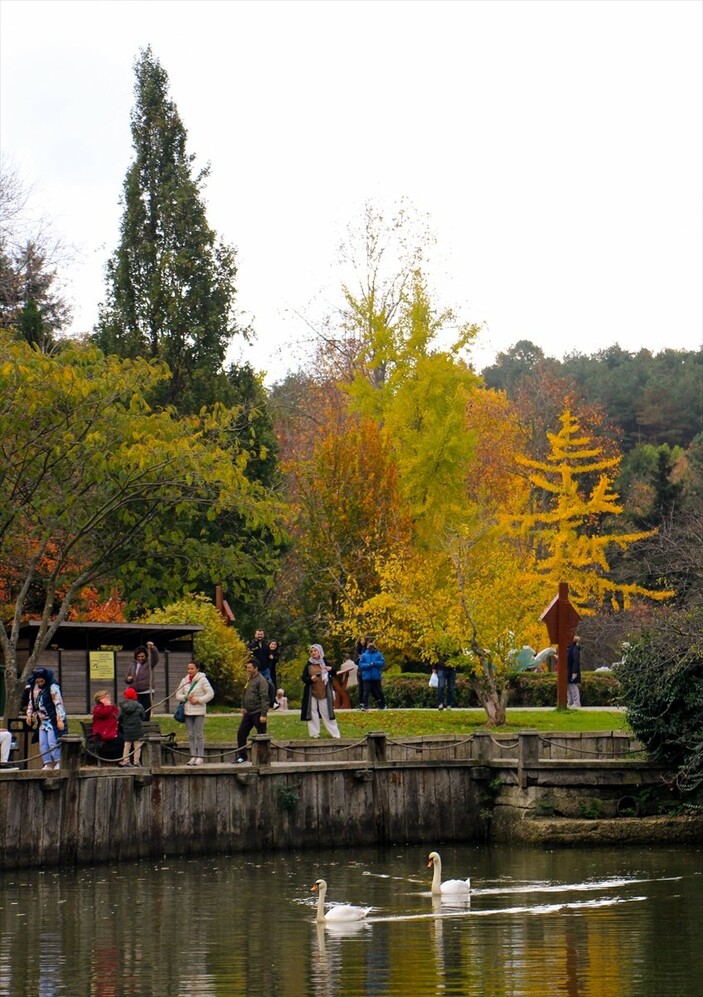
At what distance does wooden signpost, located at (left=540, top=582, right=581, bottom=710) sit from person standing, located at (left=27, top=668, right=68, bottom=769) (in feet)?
40.9

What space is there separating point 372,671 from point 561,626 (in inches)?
166

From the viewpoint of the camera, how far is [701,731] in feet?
96.3

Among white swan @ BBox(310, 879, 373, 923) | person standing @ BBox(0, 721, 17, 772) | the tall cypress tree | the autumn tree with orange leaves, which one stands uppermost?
the tall cypress tree

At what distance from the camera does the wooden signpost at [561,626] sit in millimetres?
37062

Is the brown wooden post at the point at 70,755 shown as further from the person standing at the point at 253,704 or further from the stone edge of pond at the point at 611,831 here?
the stone edge of pond at the point at 611,831

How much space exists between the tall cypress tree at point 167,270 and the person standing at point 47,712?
23.9 meters

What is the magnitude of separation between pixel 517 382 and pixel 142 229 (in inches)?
1875

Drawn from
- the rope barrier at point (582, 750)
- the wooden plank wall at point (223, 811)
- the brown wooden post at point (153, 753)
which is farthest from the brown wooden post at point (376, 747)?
the brown wooden post at point (153, 753)

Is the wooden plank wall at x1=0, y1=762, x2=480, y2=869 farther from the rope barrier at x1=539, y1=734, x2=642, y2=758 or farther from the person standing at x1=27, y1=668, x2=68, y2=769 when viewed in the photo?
the rope barrier at x1=539, y1=734, x2=642, y2=758

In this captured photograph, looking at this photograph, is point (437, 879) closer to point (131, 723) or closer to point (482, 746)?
point (482, 746)

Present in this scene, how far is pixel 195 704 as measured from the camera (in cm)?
2953

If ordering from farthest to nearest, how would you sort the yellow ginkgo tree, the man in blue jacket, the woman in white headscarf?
the yellow ginkgo tree < the man in blue jacket < the woman in white headscarf

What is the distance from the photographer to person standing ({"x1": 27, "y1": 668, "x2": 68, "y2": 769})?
28.4 meters

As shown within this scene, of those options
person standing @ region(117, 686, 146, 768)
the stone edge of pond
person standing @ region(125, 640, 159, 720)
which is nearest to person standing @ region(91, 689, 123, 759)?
person standing @ region(117, 686, 146, 768)
